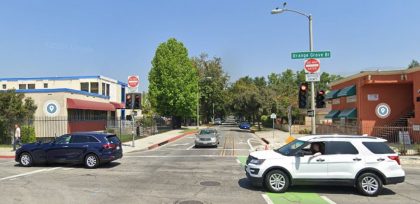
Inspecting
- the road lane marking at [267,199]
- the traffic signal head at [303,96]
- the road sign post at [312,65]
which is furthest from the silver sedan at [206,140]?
the road lane marking at [267,199]

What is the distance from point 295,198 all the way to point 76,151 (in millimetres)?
10482

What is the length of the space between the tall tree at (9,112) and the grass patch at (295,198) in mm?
24449

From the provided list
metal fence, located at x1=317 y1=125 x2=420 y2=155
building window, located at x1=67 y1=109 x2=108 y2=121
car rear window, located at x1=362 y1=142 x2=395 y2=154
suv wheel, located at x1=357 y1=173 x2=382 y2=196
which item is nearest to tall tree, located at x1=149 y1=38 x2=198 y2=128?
building window, located at x1=67 y1=109 x2=108 y2=121

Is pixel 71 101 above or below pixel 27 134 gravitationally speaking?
above

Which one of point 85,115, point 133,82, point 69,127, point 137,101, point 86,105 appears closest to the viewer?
point 133,82

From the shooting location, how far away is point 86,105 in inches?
1604

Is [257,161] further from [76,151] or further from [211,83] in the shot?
[211,83]

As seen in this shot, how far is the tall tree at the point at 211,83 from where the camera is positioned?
3403 inches

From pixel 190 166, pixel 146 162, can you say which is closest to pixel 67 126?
pixel 146 162

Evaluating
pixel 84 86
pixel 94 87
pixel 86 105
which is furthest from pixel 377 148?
pixel 84 86

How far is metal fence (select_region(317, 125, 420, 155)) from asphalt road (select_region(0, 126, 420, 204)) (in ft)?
19.8

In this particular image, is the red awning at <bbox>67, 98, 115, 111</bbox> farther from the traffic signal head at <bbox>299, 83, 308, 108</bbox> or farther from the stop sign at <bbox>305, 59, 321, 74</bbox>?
the stop sign at <bbox>305, 59, 321, 74</bbox>

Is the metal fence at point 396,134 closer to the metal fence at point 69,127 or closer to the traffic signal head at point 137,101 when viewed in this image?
the traffic signal head at point 137,101

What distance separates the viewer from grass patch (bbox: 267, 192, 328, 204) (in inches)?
400
